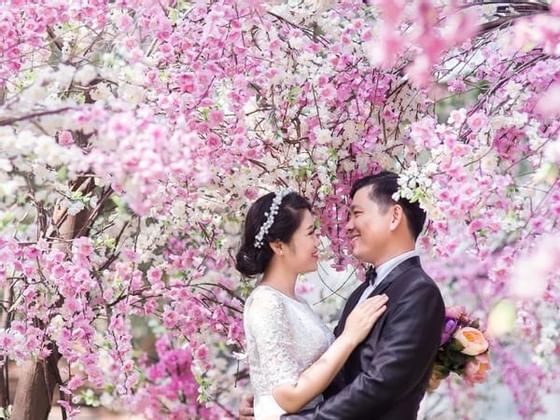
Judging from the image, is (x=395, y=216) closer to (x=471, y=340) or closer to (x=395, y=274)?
(x=395, y=274)

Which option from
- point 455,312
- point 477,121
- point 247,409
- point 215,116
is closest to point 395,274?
point 455,312

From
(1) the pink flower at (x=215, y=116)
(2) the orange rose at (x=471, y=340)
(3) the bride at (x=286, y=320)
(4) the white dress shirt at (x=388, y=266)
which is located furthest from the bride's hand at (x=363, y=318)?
(1) the pink flower at (x=215, y=116)

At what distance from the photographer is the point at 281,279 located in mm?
3338

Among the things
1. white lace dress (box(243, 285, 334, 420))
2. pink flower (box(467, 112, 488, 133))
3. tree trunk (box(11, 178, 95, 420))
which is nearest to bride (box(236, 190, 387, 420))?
white lace dress (box(243, 285, 334, 420))

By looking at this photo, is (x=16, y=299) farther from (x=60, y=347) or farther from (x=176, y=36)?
(x=176, y=36)

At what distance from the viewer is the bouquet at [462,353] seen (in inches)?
130

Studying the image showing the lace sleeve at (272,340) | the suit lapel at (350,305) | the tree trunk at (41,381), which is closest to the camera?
the lace sleeve at (272,340)

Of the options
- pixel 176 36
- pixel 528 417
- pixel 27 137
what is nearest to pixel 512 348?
pixel 528 417

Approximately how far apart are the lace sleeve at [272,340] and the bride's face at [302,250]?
0.14m

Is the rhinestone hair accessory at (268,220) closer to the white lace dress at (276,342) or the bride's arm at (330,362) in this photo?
the white lace dress at (276,342)

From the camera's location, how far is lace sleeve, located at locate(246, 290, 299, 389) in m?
3.12

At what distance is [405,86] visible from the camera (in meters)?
3.71

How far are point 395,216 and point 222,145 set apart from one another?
0.76 m

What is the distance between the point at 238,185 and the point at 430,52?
173 cm
